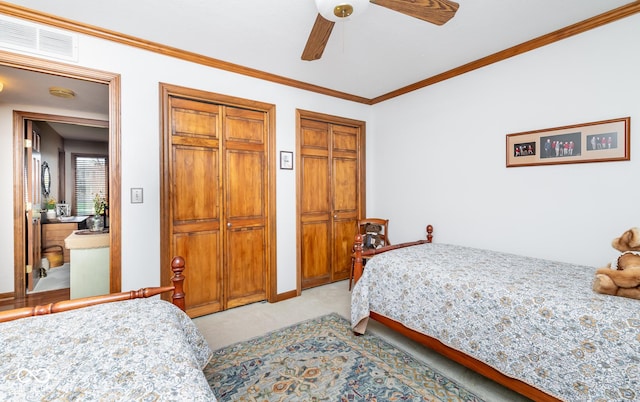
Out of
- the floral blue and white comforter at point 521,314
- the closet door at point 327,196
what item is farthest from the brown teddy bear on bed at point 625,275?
the closet door at point 327,196

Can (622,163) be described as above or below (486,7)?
below

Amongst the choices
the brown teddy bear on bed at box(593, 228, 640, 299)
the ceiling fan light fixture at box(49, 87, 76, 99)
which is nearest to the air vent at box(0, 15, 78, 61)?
the ceiling fan light fixture at box(49, 87, 76, 99)

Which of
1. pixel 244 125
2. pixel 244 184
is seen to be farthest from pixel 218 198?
pixel 244 125

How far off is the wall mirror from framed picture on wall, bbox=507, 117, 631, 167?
22.9 ft

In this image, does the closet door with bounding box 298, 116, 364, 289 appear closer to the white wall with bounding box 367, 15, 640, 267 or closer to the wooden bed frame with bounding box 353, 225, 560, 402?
the white wall with bounding box 367, 15, 640, 267

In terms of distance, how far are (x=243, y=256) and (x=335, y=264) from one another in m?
1.37

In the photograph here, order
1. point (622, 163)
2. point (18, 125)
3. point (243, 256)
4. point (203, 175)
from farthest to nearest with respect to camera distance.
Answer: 1. point (18, 125)
2. point (243, 256)
3. point (203, 175)
4. point (622, 163)

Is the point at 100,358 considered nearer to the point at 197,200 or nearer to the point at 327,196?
the point at 197,200

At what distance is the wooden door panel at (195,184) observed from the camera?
9.27ft

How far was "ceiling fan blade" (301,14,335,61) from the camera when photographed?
185 cm

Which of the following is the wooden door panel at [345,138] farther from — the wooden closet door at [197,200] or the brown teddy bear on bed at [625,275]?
the brown teddy bear on bed at [625,275]

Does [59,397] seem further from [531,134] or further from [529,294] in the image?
[531,134]

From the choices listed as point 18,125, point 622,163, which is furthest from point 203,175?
point 622,163

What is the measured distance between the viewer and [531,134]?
2617mm
